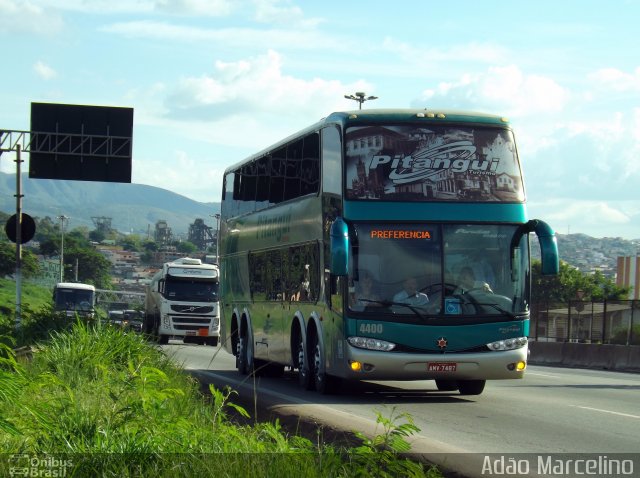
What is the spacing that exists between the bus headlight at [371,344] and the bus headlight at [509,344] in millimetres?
1404

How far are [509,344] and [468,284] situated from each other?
1.02 meters

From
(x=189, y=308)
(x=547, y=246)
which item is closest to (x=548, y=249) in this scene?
(x=547, y=246)

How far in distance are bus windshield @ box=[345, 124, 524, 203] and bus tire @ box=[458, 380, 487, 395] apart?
305 cm

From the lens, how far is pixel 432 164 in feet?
55.9

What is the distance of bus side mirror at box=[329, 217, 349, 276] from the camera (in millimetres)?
15766

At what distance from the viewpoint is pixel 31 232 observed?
30.2 metres

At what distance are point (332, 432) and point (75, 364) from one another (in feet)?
17.9

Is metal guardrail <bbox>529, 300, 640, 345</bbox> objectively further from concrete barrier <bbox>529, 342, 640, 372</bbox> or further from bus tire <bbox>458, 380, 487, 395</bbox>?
bus tire <bbox>458, 380, 487, 395</bbox>

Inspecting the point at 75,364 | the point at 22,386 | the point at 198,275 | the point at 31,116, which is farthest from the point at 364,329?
the point at 198,275

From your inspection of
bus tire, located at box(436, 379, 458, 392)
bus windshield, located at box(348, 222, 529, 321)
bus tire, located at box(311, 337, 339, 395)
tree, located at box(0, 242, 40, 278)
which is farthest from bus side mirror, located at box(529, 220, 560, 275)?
tree, located at box(0, 242, 40, 278)

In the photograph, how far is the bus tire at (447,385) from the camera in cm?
1969

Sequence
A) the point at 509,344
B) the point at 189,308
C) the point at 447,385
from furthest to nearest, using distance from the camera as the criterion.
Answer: the point at 189,308
the point at 447,385
the point at 509,344

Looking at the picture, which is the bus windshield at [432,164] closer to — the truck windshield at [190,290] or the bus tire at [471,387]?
the bus tire at [471,387]

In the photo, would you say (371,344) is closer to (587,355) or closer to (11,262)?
(587,355)
